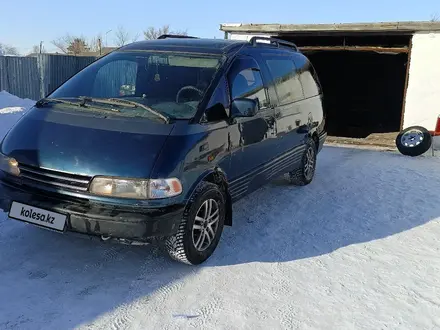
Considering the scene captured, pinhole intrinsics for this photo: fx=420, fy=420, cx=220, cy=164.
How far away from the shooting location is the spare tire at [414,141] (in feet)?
29.4

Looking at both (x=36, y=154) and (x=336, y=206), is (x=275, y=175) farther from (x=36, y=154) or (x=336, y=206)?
(x=36, y=154)

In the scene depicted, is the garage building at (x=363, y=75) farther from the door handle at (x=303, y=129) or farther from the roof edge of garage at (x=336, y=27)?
the door handle at (x=303, y=129)

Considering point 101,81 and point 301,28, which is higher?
point 301,28

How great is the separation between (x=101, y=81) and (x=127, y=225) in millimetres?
1869

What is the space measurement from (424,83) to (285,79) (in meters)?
6.33

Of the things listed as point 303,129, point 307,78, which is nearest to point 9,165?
point 303,129

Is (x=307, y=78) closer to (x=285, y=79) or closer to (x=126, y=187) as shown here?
(x=285, y=79)

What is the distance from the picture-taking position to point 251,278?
3.53 meters

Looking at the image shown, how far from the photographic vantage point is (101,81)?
431 cm

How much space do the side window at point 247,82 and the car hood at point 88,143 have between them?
103 centimetres

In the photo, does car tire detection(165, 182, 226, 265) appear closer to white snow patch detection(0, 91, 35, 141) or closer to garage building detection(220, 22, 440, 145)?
white snow patch detection(0, 91, 35, 141)

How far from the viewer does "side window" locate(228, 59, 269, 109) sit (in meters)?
4.16

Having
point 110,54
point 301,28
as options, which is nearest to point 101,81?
point 110,54

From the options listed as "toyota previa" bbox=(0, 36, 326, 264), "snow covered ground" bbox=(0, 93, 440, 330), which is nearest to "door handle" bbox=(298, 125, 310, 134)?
"toyota previa" bbox=(0, 36, 326, 264)
